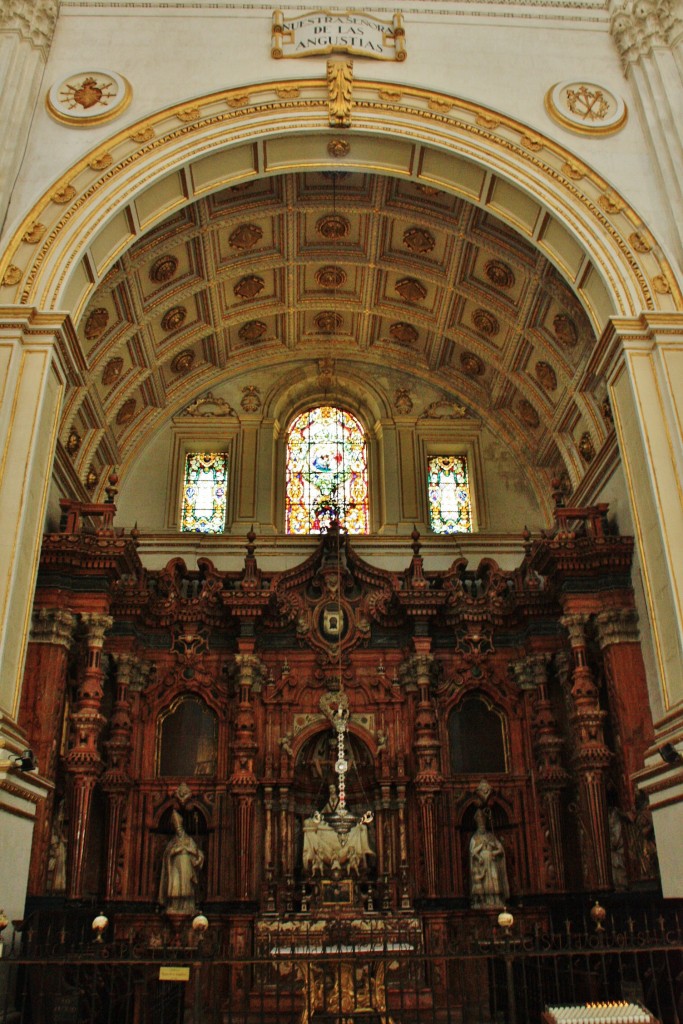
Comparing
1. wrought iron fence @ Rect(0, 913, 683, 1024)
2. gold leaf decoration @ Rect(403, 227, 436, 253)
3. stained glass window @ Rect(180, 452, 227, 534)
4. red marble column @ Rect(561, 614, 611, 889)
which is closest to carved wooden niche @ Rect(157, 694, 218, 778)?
wrought iron fence @ Rect(0, 913, 683, 1024)

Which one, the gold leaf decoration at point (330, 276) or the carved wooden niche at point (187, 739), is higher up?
the gold leaf decoration at point (330, 276)

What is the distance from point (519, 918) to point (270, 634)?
616 centimetres

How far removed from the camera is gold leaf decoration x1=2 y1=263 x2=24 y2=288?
12.4 m

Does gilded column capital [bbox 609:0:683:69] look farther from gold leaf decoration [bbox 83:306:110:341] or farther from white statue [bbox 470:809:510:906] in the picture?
white statue [bbox 470:809:510:906]

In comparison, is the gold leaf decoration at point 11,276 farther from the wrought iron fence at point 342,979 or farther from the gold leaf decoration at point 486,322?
the gold leaf decoration at point 486,322

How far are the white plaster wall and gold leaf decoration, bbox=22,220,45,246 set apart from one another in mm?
1448

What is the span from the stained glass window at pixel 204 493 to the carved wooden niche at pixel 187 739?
3929 millimetres

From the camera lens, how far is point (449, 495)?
19219mm

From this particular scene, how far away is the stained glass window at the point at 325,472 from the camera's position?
18891 millimetres

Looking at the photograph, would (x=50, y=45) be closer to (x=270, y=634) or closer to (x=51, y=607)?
(x=51, y=607)

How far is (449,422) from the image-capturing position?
64.7ft

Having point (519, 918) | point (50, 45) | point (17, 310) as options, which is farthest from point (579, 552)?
point (50, 45)

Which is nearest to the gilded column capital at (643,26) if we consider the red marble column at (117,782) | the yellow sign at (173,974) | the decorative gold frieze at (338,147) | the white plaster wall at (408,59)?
the white plaster wall at (408,59)

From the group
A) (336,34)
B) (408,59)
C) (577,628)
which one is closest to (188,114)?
(336,34)
